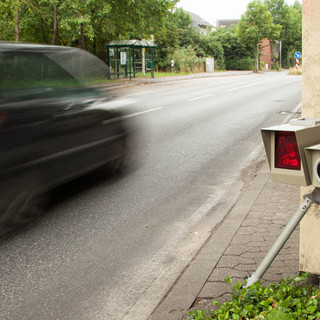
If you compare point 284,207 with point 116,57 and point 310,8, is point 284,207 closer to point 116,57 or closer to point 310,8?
point 310,8

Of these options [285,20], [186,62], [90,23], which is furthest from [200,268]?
[285,20]

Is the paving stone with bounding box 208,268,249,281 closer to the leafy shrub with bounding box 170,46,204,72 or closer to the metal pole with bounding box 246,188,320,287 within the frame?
the metal pole with bounding box 246,188,320,287

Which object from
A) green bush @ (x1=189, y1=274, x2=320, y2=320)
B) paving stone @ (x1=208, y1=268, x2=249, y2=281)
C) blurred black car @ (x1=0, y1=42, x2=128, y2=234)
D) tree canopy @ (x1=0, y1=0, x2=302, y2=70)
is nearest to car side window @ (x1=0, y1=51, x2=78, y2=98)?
blurred black car @ (x1=0, y1=42, x2=128, y2=234)

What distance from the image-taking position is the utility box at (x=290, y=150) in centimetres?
218

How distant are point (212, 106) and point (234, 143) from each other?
7094 mm

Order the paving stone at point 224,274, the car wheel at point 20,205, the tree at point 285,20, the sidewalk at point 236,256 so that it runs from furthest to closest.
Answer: the tree at point 285,20, the car wheel at point 20,205, the paving stone at point 224,274, the sidewalk at point 236,256

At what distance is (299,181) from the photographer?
2225mm

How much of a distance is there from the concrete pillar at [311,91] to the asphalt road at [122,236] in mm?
1014

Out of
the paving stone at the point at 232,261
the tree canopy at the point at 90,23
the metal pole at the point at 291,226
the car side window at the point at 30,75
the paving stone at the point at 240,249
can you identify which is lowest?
the paving stone at the point at 232,261

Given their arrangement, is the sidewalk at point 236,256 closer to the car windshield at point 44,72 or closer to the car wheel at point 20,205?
the car wheel at point 20,205

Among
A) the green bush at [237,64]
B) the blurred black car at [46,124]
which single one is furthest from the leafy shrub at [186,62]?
the blurred black car at [46,124]

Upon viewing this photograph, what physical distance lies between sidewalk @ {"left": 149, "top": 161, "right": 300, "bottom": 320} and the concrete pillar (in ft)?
0.89

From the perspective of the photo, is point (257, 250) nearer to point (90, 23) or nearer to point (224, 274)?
point (224, 274)

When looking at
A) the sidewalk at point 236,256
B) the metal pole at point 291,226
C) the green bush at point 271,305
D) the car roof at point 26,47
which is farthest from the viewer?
the car roof at point 26,47
